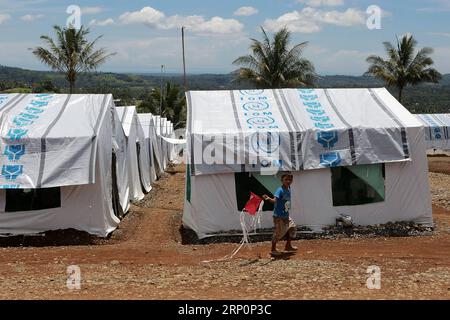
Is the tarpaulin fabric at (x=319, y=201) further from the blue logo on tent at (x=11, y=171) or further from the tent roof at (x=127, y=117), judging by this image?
the tent roof at (x=127, y=117)

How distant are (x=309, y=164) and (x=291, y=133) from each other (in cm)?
77

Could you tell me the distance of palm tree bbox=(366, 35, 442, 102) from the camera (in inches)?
1364

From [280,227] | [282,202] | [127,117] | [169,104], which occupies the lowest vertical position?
[280,227]

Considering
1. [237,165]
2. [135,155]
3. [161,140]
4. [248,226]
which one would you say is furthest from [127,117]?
[161,140]

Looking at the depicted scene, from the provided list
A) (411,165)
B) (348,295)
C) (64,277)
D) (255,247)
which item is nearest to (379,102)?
(411,165)

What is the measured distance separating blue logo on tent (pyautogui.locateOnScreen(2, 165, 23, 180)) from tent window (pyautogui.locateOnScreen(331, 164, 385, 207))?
666cm

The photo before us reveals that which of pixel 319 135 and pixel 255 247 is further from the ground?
pixel 319 135

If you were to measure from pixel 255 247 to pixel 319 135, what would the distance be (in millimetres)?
2920

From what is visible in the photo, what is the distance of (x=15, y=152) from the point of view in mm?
10875

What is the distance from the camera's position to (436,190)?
60.8 feet

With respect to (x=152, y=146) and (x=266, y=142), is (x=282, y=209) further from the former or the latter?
(x=152, y=146)

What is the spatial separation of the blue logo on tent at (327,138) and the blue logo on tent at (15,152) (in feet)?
20.9

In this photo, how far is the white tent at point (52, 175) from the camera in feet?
35.2
